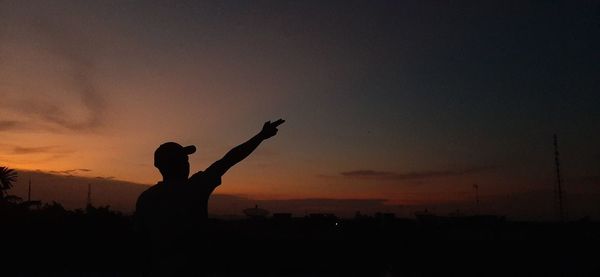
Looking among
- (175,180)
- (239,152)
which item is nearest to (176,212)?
(175,180)

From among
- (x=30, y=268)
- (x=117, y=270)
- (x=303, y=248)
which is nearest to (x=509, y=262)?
(x=303, y=248)

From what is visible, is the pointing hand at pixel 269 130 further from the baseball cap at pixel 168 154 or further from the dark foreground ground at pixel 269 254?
the dark foreground ground at pixel 269 254

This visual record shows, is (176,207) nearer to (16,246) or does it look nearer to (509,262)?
(16,246)

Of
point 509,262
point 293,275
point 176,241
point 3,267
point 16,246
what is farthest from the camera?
point 509,262

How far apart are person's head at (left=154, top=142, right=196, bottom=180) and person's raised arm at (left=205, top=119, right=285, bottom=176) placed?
0.54 feet

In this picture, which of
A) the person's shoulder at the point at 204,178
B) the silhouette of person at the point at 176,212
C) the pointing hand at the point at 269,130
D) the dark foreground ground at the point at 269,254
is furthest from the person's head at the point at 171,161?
the dark foreground ground at the point at 269,254

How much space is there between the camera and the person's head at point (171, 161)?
295 cm

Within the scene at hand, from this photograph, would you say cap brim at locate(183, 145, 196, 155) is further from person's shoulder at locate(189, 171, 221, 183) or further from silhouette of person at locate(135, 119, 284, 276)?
person's shoulder at locate(189, 171, 221, 183)

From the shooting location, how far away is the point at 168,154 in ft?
9.69

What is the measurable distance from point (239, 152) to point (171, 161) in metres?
0.37

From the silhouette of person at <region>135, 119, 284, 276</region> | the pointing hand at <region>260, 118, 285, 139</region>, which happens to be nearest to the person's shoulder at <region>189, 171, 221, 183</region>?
the silhouette of person at <region>135, 119, 284, 276</region>

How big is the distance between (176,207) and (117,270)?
2157 centimetres

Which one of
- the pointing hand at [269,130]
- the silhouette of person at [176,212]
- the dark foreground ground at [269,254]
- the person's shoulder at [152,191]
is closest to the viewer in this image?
the silhouette of person at [176,212]

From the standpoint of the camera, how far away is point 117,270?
74.2 ft
